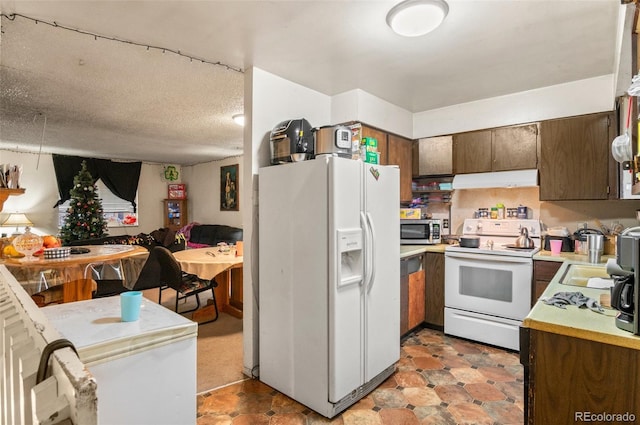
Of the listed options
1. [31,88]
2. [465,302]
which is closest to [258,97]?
[31,88]

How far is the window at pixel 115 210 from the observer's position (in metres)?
Answer: 7.14

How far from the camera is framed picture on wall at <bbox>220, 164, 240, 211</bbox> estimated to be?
6996 mm

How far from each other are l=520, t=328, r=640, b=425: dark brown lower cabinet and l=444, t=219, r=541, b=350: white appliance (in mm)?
1695

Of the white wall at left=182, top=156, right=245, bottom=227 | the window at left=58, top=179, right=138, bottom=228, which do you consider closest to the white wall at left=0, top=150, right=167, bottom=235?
the window at left=58, top=179, right=138, bottom=228

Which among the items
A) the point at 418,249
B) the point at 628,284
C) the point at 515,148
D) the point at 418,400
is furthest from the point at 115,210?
the point at 628,284

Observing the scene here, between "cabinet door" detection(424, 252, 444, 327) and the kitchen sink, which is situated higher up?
the kitchen sink

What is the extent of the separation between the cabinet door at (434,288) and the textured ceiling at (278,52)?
5.34 ft

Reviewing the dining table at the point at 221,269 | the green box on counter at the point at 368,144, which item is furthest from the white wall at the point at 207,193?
the green box on counter at the point at 368,144

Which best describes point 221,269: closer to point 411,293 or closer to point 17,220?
point 411,293

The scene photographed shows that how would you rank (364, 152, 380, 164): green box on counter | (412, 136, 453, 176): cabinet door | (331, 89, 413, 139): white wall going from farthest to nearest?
(412, 136, 453, 176): cabinet door → (331, 89, 413, 139): white wall → (364, 152, 380, 164): green box on counter

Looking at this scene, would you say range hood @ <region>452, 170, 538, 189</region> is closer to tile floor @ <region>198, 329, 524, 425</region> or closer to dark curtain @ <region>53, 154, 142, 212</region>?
tile floor @ <region>198, 329, 524, 425</region>

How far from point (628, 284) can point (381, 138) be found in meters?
2.38

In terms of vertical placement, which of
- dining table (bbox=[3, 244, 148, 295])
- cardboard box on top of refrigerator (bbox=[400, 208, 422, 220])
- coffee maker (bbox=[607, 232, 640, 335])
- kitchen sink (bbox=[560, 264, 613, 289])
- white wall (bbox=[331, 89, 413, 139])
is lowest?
dining table (bbox=[3, 244, 148, 295])

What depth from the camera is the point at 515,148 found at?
3205 mm
